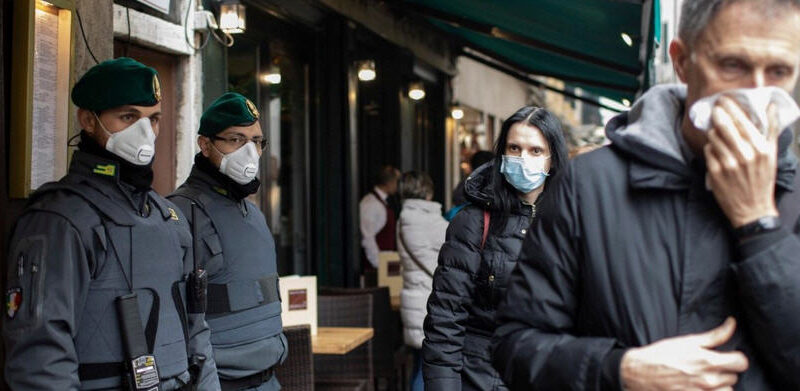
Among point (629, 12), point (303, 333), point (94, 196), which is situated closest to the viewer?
point (94, 196)

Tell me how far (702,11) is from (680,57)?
120 millimetres

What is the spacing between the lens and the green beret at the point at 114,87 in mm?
3123

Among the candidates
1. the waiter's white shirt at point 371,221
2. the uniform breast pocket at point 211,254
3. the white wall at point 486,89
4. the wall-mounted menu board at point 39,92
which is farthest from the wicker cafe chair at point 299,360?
the white wall at point 486,89

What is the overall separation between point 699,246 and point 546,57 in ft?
37.7

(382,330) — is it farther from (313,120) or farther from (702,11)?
(702,11)

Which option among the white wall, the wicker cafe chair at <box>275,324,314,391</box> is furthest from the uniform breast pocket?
the white wall

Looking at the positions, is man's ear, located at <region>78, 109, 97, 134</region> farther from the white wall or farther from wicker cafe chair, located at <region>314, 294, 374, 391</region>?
the white wall

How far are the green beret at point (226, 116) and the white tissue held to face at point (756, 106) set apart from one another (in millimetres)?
2701

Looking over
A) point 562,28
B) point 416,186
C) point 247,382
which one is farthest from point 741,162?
point 562,28

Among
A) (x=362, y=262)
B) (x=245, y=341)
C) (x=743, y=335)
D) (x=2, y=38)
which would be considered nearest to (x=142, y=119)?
(x=2, y=38)

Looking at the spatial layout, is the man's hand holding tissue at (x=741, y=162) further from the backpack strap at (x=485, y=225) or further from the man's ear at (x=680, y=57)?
the backpack strap at (x=485, y=225)

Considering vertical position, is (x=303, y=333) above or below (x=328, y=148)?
below

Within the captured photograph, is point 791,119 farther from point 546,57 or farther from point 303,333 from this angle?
point 546,57

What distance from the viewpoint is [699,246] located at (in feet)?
5.52
